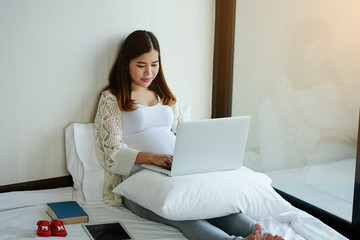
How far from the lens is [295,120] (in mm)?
2301

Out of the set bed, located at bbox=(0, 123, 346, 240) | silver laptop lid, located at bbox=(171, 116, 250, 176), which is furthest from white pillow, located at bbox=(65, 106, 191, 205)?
silver laptop lid, located at bbox=(171, 116, 250, 176)

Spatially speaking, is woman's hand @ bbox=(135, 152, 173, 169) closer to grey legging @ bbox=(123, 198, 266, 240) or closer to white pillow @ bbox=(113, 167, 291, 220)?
white pillow @ bbox=(113, 167, 291, 220)

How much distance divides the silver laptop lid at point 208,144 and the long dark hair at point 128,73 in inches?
20.1

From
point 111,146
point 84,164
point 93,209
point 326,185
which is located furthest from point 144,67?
point 326,185

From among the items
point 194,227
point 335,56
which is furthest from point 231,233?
point 335,56

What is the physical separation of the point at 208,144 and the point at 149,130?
18.4 inches

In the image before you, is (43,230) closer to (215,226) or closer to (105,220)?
(105,220)

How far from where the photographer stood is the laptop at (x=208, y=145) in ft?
5.95

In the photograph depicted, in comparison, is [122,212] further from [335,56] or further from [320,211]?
[335,56]

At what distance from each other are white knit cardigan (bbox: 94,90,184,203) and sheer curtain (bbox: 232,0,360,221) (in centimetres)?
80

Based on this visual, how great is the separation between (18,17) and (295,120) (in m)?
1.42

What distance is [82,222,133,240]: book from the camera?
176 cm

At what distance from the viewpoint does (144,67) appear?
7.45 ft

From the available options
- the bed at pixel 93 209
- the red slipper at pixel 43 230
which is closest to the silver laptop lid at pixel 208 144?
the bed at pixel 93 209
